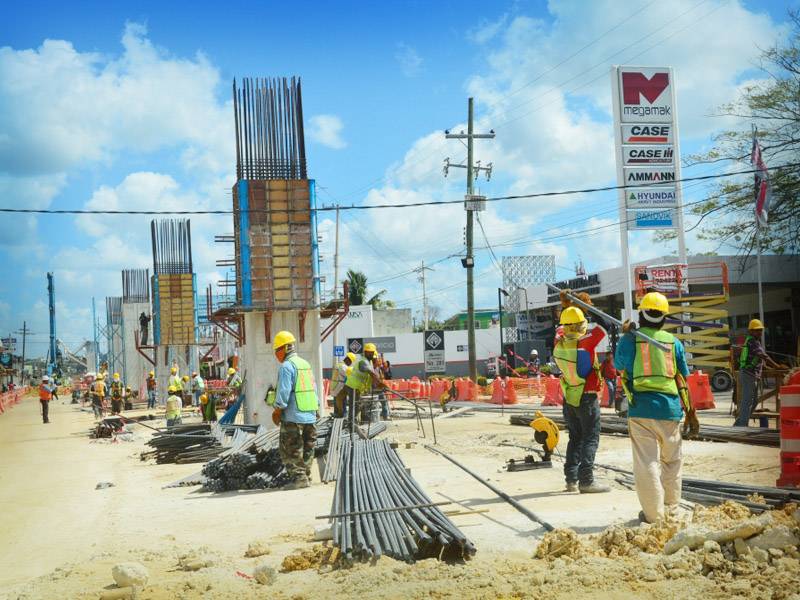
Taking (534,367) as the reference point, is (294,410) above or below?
above

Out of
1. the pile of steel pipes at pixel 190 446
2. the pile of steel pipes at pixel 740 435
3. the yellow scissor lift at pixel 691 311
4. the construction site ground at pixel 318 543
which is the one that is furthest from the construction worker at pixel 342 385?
the yellow scissor lift at pixel 691 311

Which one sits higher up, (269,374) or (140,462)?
(269,374)

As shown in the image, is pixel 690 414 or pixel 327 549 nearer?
pixel 327 549

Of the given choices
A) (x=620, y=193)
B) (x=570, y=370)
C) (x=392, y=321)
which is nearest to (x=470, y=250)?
(x=620, y=193)

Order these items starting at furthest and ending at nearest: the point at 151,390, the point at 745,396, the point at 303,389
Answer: the point at 151,390, the point at 745,396, the point at 303,389

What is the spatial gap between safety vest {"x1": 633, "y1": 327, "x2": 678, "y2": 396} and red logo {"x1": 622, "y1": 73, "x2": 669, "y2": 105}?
79.5ft

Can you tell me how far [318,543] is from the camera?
7316mm

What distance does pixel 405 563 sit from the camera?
6062 mm

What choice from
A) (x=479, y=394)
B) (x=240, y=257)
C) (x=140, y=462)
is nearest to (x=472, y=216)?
(x=479, y=394)

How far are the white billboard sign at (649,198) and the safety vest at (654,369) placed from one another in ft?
75.5

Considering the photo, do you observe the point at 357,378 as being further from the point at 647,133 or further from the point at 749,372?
the point at 647,133

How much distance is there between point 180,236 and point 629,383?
35.4m

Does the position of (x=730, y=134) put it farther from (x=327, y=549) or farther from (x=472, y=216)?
(x=327, y=549)

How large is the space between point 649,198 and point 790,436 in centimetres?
2213
